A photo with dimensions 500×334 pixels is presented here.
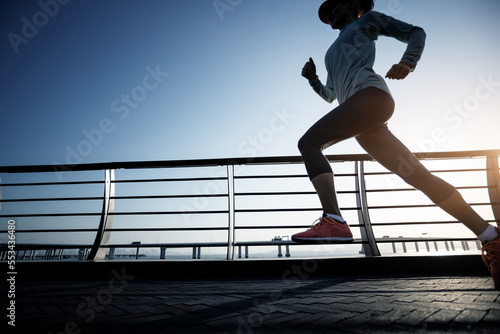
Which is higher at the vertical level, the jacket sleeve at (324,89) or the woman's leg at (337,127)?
the jacket sleeve at (324,89)

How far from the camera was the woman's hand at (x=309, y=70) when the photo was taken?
213cm

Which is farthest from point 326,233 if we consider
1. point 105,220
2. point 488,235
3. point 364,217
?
point 105,220

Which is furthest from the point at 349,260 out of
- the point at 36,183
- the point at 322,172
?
the point at 36,183

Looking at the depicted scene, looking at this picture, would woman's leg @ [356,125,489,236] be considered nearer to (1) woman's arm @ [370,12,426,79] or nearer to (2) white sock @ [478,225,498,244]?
(2) white sock @ [478,225,498,244]

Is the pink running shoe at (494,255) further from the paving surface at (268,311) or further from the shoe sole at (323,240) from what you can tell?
the shoe sole at (323,240)

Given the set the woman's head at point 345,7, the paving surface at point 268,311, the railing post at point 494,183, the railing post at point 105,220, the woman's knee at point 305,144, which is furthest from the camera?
the railing post at point 105,220

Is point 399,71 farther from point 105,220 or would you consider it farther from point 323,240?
point 105,220

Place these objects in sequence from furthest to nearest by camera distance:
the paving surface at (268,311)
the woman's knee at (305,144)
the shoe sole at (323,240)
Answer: the woman's knee at (305,144), the shoe sole at (323,240), the paving surface at (268,311)

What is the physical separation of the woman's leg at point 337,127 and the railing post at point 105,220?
2.59m

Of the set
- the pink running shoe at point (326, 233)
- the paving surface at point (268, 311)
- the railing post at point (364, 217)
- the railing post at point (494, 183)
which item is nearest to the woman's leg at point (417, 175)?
the paving surface at point (268, 311)

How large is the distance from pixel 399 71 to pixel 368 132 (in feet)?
1.36

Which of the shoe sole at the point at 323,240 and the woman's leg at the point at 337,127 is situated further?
the woman's leg at the point at 337,127

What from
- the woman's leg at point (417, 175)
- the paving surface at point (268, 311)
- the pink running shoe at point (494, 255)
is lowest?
the paving surface at point (268, 311)

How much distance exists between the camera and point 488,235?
1.58 meters
